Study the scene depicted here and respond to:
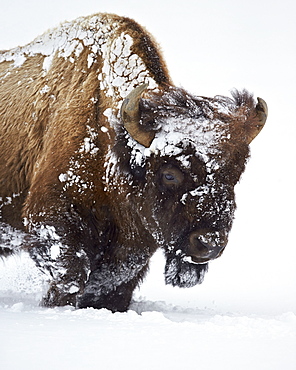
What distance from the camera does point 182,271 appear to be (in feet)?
15.5

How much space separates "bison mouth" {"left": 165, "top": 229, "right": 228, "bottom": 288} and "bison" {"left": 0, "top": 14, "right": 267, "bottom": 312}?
0.01 m

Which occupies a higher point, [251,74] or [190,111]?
[251,74]

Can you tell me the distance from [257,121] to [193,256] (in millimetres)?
1335

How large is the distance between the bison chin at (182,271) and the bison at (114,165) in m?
0.01

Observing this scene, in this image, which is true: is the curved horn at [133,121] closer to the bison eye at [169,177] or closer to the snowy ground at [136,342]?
the bison eye at [169,177]

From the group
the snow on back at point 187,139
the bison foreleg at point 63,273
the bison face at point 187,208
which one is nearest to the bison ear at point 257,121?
the snow on back at point 187,139

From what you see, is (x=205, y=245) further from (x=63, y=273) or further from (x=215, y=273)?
(x=215, y=273)

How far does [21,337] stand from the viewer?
111 inches

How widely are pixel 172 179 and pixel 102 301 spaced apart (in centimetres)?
148

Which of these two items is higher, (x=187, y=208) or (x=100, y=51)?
(x=100, y=51)

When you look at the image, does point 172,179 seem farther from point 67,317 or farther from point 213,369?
point 213,369

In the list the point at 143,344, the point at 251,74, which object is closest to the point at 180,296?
the point at 143,344

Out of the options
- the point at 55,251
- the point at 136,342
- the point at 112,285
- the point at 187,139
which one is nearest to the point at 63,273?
the point at 55,251

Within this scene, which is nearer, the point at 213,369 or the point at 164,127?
the point at 213,369
